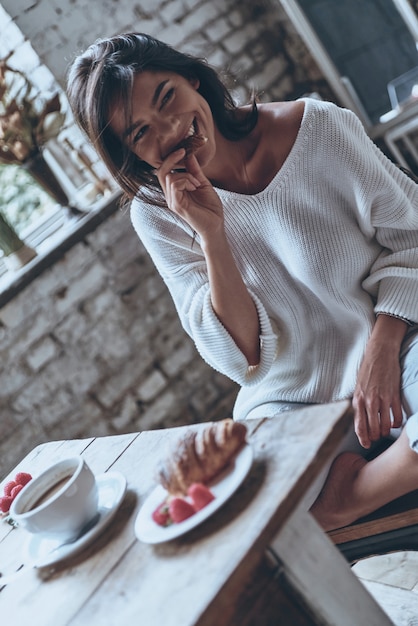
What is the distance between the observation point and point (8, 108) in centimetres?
283

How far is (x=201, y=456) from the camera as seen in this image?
0.99 m

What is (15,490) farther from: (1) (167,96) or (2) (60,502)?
(1) (167,96)

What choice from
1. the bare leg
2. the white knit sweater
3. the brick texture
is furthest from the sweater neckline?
the brick texture

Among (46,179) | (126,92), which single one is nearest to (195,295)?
(126,92)

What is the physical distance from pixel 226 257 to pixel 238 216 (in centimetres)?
14

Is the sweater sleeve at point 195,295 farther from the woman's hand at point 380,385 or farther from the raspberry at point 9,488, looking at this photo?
the raspberry at point 9,488

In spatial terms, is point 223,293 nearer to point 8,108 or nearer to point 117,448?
point 117,448

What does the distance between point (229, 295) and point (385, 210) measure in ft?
1.32

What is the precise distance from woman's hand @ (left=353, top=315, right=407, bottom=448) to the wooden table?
16.3 inches

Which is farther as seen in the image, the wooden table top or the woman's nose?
the woman's nose

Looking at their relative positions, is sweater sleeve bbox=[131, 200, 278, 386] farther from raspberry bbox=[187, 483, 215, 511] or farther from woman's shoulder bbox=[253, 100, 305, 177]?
raspberry bbox=[187, 483, 215, 511]

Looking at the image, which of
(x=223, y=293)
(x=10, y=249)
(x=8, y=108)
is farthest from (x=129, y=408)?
(x=223, y=293)

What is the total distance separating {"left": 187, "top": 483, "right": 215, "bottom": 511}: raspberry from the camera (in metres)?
0.94

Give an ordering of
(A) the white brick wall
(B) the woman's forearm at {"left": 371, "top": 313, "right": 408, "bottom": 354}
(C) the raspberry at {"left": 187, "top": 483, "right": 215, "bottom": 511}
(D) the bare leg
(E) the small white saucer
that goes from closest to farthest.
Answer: (C) the raspberry at {"left": 187, "top": 483, "right": 215, "bottom": 511}, (E) the small white saucer, (D) the bare leg, (B) the woman's forearm at {"left": 371, "top": 313, "right": 408, "bottom": 354}, (A) the white brick wall
